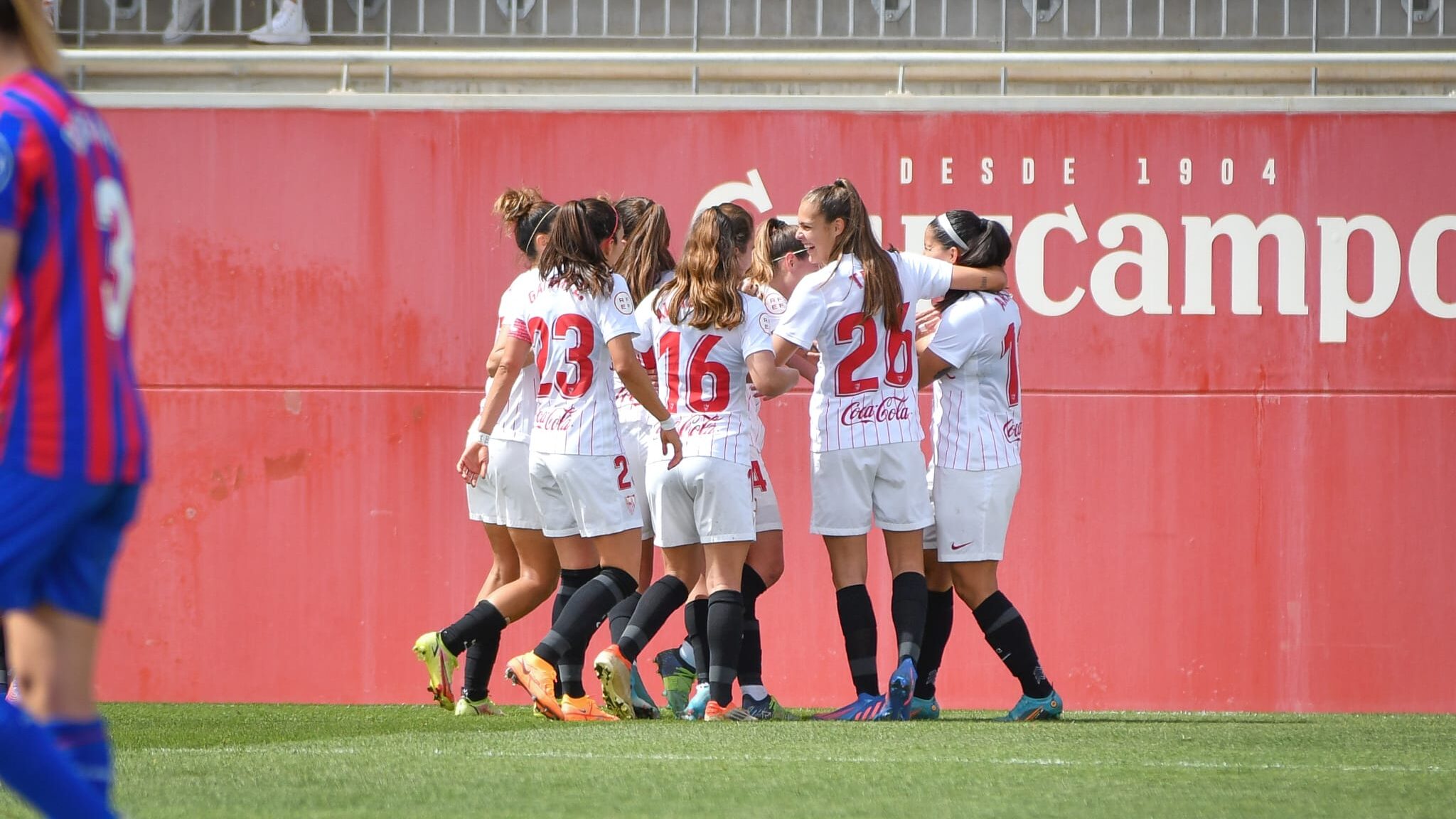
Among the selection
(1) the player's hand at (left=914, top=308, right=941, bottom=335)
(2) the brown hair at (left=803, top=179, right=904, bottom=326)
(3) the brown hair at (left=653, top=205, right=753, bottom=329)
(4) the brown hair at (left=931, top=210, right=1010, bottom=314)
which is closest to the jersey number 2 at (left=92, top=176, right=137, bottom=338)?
(3) the brown hair at (left=653, top=205, right=753, bottom=329)

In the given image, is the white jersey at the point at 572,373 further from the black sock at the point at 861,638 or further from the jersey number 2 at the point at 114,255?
the jersey number 2 at the point at 114,255

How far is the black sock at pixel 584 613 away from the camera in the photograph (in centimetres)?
593

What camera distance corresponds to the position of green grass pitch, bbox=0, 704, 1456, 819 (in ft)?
12.2

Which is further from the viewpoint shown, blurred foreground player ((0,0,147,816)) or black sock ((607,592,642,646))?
black sock ((607,592,642,646))

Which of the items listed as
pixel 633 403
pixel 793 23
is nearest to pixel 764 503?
pixel 633 403

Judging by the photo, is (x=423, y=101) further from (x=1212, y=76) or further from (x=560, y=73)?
(x=1212, y=76)

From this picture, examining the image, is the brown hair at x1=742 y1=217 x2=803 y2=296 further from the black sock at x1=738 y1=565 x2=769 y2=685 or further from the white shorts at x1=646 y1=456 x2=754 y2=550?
the black sock at x1=738 y1=565 x2=769 y2=685

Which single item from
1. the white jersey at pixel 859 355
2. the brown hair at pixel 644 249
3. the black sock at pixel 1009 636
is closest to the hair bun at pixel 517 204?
the brown hair at pixel 644 249

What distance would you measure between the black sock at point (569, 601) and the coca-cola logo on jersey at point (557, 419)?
1.76ft

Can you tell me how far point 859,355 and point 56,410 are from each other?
12.4ft

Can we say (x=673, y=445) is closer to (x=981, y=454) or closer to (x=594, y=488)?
(x=594, y=488)

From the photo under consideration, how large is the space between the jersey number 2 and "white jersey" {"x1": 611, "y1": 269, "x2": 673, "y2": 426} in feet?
13.1

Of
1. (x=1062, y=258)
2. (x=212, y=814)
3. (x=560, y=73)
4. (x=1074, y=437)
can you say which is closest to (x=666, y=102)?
(x=560, y=73)

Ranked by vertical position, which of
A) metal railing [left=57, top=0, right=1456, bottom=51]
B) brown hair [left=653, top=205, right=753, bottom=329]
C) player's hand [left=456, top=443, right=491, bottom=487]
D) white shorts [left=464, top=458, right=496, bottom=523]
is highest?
metal railing [left=57, top=0, right=1456, bottom=51]
